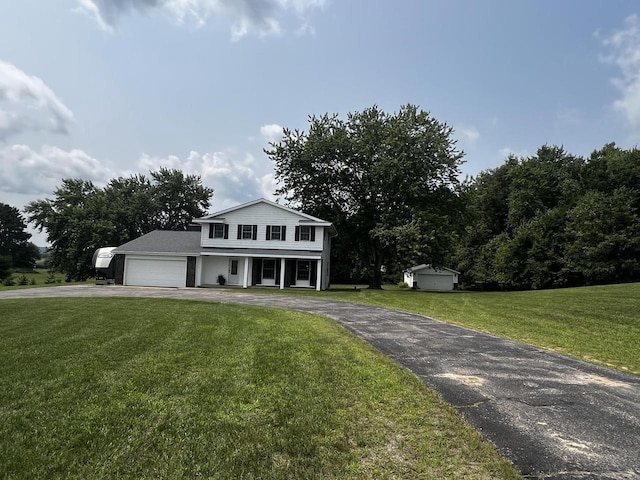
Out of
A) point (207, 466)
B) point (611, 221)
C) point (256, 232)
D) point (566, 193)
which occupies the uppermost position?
point (566, 193)

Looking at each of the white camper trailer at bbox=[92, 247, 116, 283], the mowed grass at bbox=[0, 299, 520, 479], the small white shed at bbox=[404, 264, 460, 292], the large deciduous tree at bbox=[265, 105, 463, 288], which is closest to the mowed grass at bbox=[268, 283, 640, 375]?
the mowed grass at bbox=[0, 299, 520, 479]

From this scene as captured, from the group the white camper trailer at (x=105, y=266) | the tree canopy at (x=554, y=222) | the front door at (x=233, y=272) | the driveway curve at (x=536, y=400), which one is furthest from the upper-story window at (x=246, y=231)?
the driveway curve at (x=536, y=400)

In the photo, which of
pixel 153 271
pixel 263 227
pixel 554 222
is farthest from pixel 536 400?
pixel 554 222

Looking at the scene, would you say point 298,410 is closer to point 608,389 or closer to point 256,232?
point 608,389

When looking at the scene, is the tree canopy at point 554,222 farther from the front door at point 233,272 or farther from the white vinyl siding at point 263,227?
the front door at point 233,272

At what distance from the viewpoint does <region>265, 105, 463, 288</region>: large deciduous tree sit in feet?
94.5

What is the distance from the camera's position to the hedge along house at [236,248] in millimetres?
27188

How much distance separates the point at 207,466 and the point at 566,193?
44.0 meters

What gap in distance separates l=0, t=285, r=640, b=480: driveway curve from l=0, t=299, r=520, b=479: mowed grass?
13.5 inches

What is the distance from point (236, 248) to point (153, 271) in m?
5.81

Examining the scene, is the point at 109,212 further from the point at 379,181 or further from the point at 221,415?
the point at 221,415

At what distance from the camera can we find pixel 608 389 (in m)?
5.38

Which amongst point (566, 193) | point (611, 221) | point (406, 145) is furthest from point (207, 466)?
point (566, 193)

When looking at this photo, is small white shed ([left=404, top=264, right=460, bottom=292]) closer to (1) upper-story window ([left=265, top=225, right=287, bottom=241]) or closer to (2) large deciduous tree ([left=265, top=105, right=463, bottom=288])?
(2) large deciduous tree ([left=265, top=105, right=463, bottom=288])
